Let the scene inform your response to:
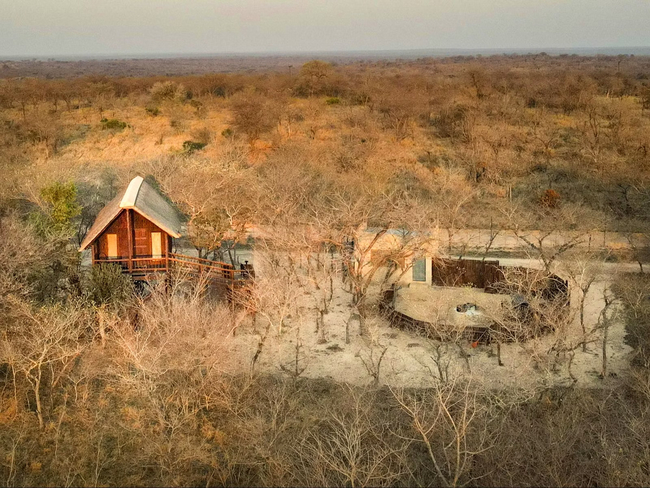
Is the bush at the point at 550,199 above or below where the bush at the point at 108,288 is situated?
above

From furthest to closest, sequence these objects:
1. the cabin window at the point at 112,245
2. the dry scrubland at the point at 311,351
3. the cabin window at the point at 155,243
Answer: the cabin window at the point at 155,243
the cabin window at the point at 112,245
the dry scrubland at the point at 311,351

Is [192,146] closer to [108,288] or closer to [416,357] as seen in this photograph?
[108,288]

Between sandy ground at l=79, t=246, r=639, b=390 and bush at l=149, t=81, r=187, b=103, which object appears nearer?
sandy ground at l=79, t=246, r=639, b=390

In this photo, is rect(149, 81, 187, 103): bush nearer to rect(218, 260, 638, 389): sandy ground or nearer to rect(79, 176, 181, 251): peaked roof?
rect(79, 176, 181, 251): peaked roof

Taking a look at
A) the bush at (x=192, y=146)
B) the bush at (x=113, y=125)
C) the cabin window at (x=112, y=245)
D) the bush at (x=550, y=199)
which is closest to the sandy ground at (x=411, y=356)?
the cabin window at (x=112, y=245)

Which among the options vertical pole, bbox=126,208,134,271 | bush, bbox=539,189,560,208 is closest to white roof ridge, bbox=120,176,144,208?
vertical pole, bbox=126,208,134,271

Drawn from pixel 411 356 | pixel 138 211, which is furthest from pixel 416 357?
pixel 138 211

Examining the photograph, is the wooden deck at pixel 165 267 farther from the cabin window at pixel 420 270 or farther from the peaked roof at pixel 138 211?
the cabin window at pixel 420 270
